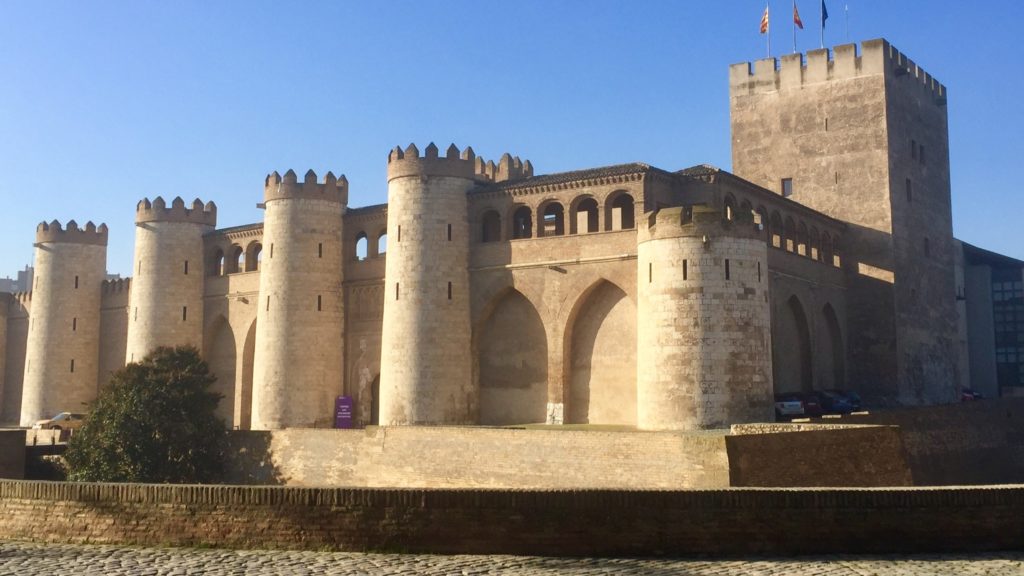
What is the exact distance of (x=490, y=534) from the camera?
12109 mm

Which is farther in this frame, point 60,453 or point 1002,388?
point 1002,388

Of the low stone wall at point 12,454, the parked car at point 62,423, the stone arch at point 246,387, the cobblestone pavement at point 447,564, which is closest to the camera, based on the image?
the cobblestone pavement at point 447,564

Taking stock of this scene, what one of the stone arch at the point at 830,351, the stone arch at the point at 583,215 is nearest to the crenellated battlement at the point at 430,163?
the stone arch at the point at 583,215

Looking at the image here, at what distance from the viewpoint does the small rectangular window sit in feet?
135

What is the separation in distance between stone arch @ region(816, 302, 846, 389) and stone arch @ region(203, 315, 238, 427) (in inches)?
855

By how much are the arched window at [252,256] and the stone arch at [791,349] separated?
63.9 feet

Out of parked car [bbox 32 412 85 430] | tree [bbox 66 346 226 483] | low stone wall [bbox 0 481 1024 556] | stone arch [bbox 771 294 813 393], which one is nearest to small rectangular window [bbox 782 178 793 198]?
stone arch [bbox 771 294 813 393]

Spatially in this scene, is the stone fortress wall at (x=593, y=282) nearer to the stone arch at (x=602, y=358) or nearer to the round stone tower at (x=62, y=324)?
the stone arch at (x=602, y=358)

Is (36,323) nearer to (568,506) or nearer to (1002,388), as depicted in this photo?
(568,506)

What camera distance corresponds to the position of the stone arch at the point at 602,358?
30.1 metres

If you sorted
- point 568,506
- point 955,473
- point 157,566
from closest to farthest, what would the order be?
point 157,566 → point 568,506 → point 955,473

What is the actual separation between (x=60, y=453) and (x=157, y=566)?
2284 cm

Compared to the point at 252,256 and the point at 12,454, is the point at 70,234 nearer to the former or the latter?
the point at 252,256

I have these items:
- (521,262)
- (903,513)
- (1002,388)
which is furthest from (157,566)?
(1002,388)
